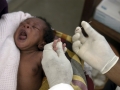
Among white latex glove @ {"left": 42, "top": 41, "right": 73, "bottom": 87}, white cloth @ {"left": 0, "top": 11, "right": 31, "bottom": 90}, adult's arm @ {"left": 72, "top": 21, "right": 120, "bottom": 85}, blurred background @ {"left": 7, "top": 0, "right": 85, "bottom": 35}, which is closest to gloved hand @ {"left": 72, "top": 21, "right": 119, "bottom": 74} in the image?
adult's arm @ {"left": 72, "top": 21, "right": 120, "bottom": 85}

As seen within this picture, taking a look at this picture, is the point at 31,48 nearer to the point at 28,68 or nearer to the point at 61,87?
the point at 28,68

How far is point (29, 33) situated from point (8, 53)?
13cm

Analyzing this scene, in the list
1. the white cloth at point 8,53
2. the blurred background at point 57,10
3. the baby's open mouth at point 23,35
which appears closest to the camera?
the white cloth at point 8,53

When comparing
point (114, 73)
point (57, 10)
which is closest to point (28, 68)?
point (114, 73)

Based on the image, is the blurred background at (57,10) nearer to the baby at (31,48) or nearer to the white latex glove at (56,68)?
the baby at (31,48)

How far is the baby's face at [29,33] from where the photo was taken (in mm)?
961

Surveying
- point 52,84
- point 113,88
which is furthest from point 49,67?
point 113,88

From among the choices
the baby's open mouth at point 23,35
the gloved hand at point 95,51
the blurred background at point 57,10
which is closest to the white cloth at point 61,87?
the gloved hand at point 95,51

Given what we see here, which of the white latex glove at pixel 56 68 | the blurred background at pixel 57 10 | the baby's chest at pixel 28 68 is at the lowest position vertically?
the blurred background at pixel 57 10

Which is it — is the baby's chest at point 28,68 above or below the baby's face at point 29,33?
below

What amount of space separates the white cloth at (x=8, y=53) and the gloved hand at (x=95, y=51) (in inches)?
10.3

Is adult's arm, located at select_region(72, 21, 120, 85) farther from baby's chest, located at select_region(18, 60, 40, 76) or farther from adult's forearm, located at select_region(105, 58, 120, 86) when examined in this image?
baby's chest, located at select_region(18, 60, 40, 76)

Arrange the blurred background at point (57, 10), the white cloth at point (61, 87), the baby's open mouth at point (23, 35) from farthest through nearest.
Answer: the blurred background at point (57, 10) → the baby's open mouth at point (23, 35) → the white cloth at point (61, 87)

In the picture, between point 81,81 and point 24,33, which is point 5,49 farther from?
point 81,81
